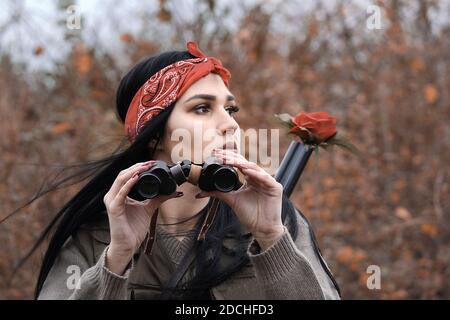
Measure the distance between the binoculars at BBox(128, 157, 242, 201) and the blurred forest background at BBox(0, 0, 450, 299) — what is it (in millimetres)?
2112

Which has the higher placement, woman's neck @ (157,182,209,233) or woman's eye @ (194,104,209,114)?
woman's eye @ (194,104,209,114)

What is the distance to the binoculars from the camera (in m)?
2.11

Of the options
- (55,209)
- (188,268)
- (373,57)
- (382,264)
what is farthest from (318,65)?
(188,268)

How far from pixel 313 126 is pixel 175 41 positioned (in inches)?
119

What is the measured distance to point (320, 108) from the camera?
5883 millimetres

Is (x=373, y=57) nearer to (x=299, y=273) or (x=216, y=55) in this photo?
(x=216, y=55)

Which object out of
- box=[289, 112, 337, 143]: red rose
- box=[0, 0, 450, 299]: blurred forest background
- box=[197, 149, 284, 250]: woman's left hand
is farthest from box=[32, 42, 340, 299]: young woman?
box=[0, 0, 450, 299]: blurred forest background

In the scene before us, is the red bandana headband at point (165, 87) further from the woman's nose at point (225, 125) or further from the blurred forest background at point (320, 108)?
the blurred forest background at point (320, 108)

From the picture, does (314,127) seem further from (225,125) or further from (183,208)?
(183,208)

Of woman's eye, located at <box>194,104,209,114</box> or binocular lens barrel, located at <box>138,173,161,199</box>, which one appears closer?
binocular lens barrel, located at <box>138,173,161,199</box>

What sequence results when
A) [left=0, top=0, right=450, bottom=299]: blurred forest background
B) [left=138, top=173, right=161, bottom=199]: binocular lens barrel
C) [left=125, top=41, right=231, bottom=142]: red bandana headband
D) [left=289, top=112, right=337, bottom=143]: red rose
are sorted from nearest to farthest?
[left=138, top=173, right=161, bottom=199]: binocular lens barrel
[left=125, top=41, right=231, bottom=142]: red bandana headband
[left=289, top=112, right=337, bottom=143]: red rose
[left=0, top=0, right=450, bottom=299]: blurred forest background

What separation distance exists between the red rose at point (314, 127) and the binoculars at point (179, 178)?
24.1 inches

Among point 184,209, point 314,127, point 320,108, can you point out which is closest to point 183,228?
point 184,209

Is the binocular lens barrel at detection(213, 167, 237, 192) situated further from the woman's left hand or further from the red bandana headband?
the red bandana headband
